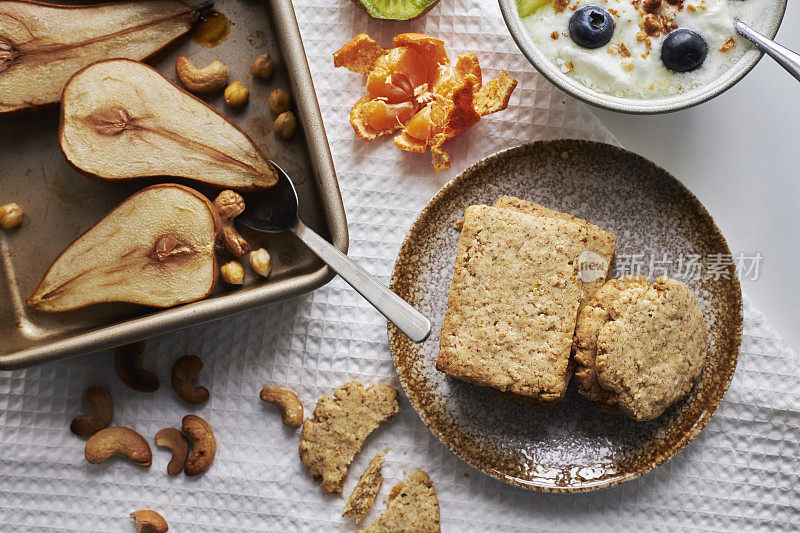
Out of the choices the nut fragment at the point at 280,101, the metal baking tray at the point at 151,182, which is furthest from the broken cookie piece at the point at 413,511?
the nut fragment at the point at 280,101

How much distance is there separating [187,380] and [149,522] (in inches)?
12.5

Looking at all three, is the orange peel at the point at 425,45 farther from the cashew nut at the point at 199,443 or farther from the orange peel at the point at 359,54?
the cashew nut at the point at 199,443

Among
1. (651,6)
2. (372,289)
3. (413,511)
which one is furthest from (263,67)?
(413,511)

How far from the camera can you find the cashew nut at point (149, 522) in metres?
1.42

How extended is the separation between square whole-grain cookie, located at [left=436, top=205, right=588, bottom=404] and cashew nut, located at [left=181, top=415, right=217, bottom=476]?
55cm

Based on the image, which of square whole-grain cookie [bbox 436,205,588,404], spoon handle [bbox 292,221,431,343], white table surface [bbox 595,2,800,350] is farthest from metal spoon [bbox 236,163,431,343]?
white table surface [bbox 595,2,800,350]

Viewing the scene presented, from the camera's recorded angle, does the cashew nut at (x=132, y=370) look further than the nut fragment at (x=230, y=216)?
Yes

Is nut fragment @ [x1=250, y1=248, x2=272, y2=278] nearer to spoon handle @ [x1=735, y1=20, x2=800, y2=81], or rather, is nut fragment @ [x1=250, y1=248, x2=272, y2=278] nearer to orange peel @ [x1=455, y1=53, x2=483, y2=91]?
orange peel @ [x1=455, y1=53, x2=483, y2=91]

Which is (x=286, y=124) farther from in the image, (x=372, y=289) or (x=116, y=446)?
(x=116, y=446)

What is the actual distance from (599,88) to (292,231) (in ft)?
2.16

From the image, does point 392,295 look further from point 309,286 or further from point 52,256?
point 52,256

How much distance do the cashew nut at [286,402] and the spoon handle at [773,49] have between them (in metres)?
1.14

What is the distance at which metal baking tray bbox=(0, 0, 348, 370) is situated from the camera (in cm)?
130

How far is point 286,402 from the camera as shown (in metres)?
1.42
